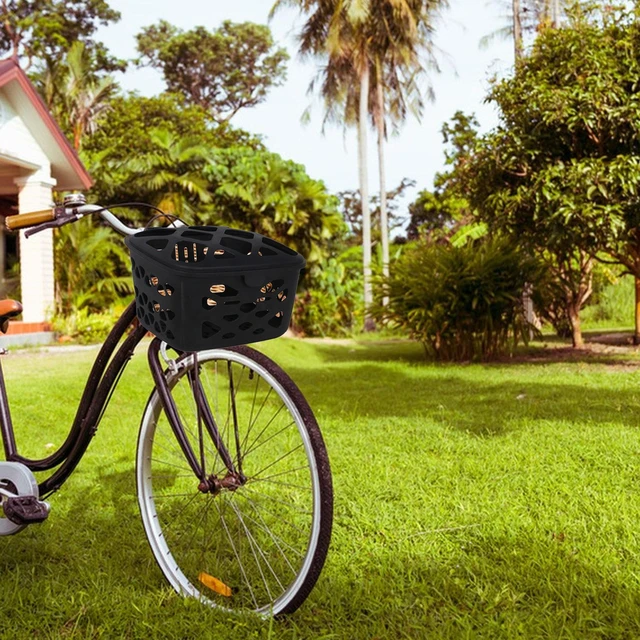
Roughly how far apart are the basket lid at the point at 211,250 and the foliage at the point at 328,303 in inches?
634

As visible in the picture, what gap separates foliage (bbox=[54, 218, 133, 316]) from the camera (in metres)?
14.3

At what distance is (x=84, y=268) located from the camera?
14844mm

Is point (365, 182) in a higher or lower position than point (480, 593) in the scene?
higher

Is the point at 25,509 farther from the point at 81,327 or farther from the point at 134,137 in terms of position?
the point at 134,137

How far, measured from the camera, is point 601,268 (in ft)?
61.9

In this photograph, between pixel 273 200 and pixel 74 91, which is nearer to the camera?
pixel 74 91

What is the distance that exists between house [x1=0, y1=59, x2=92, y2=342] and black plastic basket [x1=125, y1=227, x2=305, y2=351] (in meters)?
11.5

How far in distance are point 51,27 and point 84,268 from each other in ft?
44.5

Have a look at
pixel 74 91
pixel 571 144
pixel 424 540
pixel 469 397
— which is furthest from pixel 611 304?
pixel 424 540

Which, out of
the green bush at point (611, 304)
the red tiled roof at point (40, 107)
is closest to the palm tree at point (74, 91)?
the red tiled roof at point (40, 107)

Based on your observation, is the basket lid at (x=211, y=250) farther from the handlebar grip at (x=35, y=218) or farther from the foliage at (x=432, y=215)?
the foliage at (x=432, y=215)

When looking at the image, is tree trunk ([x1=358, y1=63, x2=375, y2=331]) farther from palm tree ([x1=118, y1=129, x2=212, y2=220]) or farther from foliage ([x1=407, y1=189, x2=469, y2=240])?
palm tree ([x1=118, y1=129, x2=212, y2=220])

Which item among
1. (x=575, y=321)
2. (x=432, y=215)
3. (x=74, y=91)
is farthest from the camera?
(x=432, y=215)

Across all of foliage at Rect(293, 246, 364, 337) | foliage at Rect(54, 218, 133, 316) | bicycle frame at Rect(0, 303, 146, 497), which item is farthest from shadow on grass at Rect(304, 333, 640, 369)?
bicycle frame at Rect(0, 303, 146, 497)
